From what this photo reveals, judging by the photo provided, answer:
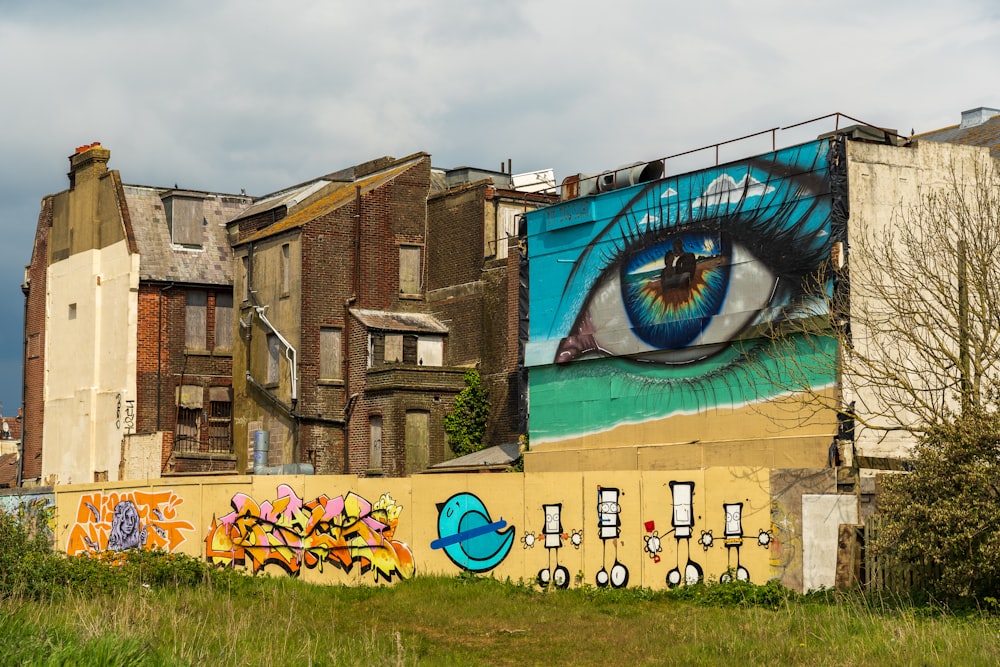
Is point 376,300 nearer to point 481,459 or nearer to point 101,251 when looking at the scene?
point 481,459

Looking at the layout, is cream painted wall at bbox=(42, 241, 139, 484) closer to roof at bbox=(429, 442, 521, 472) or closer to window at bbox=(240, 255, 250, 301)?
window at bbox=(240, 255, 250, 301)

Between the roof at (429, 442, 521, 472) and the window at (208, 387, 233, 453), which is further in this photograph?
the window at (208, 387, 233, 453)

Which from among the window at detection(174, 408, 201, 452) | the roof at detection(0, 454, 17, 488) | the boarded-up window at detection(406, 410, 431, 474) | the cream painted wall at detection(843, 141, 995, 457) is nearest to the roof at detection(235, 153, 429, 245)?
the window at detection(174, 408, 201, 452)

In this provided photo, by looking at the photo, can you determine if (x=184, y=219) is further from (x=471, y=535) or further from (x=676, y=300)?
(x=471, y=535)

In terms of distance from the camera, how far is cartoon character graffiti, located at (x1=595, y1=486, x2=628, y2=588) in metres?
26.0

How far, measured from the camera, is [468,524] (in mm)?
28781

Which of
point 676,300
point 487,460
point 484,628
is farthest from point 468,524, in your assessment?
point 487,460

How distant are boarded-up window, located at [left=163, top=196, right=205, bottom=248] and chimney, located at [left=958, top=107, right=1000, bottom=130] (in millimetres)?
27071

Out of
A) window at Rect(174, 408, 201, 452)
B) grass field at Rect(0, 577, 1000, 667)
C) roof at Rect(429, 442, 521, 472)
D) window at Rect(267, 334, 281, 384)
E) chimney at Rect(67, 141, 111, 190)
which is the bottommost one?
grass field at Rect(0, 577, 1000, 667)

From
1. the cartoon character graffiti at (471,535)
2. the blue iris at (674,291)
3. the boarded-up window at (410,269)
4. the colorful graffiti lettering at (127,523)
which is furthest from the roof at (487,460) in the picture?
the colorful graffiti lettering at (127,523)

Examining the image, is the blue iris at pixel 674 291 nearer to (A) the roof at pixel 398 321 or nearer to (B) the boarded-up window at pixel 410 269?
(A) the roof at pixel 398 321

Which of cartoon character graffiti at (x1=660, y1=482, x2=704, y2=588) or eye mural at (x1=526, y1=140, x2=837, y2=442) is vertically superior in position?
eye mural at (x1=526, y1=140, x2=837, y2=442)

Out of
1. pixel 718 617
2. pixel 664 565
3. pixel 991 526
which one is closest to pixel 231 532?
pixel 664 565

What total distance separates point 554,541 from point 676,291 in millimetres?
8190
